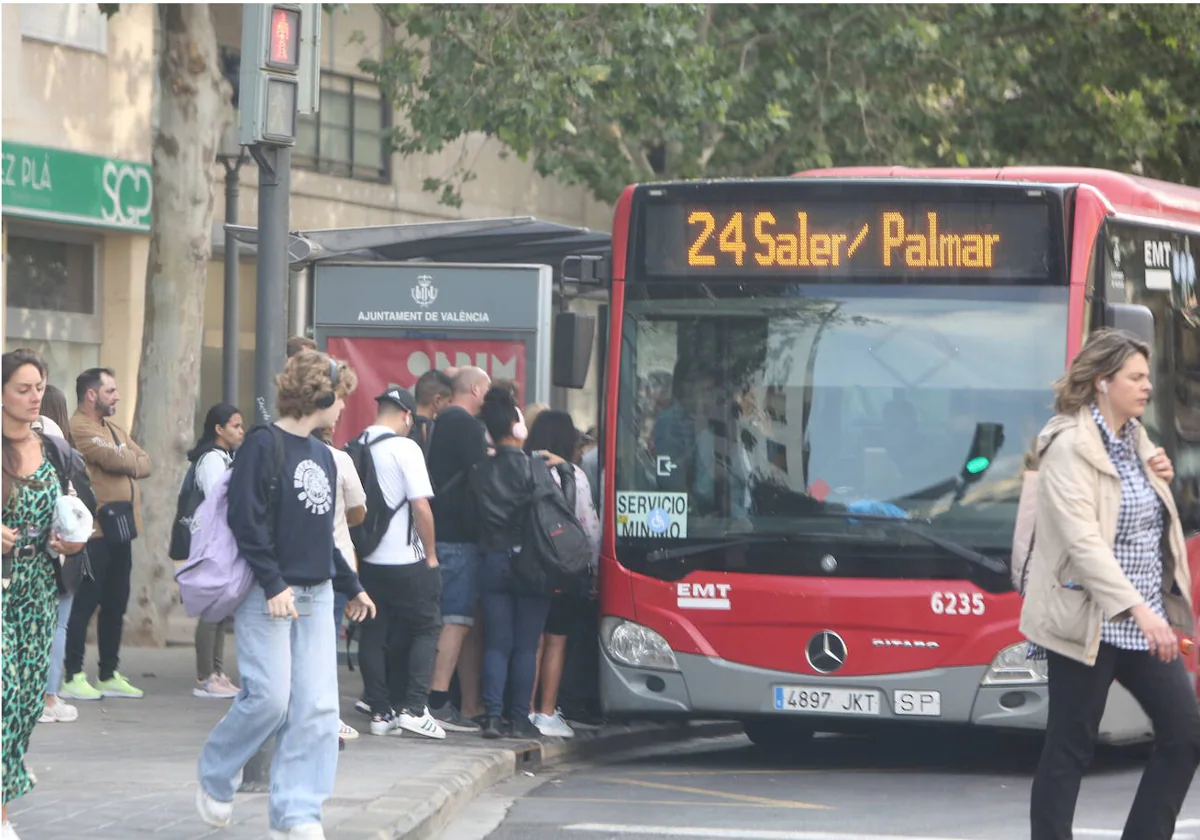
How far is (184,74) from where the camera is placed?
16312 mm

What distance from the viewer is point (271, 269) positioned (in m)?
8.52

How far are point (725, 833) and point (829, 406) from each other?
2.53 meters

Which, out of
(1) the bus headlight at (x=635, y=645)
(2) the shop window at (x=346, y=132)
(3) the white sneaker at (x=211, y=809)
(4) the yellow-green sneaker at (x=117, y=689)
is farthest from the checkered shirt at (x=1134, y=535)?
(2) the shop window at (x=346, y=132)

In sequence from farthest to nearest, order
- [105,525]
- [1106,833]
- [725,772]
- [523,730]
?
1. [105,525]
2. [523,730]
3. [725,772]
4. [1106,833]

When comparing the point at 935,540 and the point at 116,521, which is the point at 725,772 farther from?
the point at 116,521

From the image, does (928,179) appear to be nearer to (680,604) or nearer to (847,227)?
(847,227)

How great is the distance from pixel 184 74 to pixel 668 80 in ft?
17.5

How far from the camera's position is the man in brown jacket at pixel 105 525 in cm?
1186

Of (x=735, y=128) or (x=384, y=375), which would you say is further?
(x=735, y=128)

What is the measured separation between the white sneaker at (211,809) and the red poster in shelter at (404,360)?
629cm

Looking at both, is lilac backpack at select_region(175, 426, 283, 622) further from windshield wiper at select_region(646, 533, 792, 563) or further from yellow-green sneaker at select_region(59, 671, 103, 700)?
yellow-green sneaker at select_region(59, 671, 103, 700)

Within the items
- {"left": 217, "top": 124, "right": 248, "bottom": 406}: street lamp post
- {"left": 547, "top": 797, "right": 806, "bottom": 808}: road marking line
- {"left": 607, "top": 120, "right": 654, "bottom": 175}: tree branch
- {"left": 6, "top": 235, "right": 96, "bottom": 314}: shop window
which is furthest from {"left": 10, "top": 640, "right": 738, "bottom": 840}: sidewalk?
{"left": 607, "top": 120, "right": 654, "bottom": 175}: tree branch

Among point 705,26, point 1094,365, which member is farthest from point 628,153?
point 1094,365

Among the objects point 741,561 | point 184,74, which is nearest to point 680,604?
point 741,561
